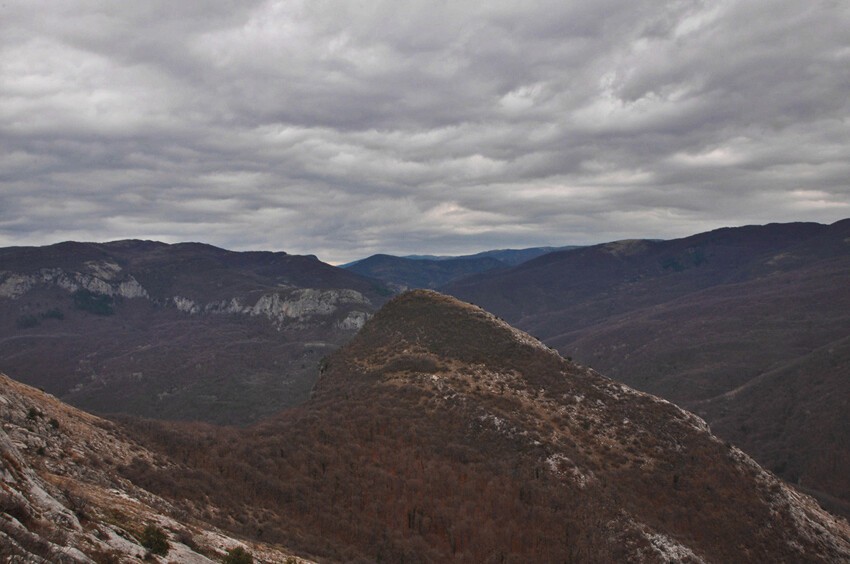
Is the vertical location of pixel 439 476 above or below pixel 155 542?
below

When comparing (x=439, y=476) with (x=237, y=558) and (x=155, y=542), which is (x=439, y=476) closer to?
(x=237, y=558)

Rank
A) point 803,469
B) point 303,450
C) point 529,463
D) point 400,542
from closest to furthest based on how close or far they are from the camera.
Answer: point 400,542
point 303,450
point 529,463
point 803,469

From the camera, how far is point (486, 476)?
187 feet

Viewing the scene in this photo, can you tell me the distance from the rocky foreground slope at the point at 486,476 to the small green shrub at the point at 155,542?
13.4 m

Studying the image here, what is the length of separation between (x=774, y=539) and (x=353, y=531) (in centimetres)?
4825

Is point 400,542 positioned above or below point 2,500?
below

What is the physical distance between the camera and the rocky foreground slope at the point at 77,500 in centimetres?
1545

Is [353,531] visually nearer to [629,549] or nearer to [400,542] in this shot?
[400,542]

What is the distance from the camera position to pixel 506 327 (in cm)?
10050

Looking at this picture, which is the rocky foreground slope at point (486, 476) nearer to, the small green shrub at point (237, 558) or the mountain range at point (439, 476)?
the mountain range at point (439, 476)

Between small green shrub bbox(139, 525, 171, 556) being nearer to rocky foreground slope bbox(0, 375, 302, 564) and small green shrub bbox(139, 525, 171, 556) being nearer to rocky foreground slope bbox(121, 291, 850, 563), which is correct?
rocky foreground slope bbox(0, 375, 302, 564)

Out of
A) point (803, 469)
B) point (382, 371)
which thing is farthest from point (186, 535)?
point (803, 469)

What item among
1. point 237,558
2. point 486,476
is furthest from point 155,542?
point 486,476

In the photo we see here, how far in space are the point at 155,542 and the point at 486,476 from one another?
42.9 m
